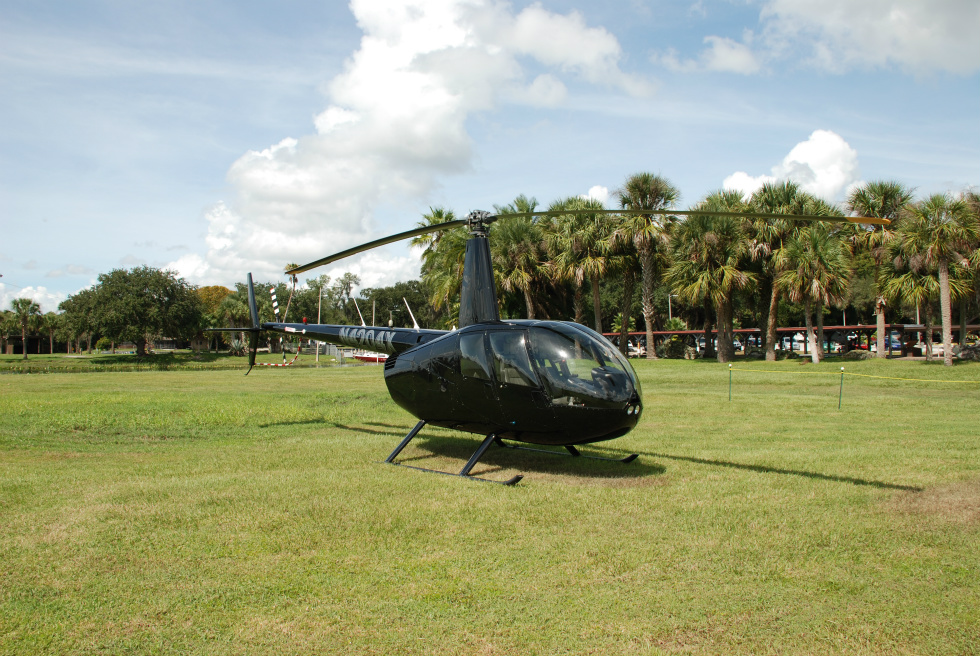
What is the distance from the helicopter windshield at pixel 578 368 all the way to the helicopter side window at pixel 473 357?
746mm

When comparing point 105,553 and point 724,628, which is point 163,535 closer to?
point 105,553

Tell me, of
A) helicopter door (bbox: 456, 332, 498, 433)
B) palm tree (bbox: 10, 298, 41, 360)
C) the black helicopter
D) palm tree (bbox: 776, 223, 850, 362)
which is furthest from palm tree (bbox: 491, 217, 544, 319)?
palm tree (bbox: 10, 298, 41, 360)

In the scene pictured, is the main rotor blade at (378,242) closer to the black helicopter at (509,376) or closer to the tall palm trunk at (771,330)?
the black helicopter at (509,376)

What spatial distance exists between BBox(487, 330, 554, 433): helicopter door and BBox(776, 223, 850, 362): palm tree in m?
27.9

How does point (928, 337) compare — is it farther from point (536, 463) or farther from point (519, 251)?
point (536, 463)

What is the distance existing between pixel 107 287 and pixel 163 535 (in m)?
55.4

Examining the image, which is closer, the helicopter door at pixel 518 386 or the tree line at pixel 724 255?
the helicopter door at pixel 518 386

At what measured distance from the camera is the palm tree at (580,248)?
3466cm

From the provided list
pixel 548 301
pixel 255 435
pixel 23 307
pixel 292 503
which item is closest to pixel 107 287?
pixel 548 301

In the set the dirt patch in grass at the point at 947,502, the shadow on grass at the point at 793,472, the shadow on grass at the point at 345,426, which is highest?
the shadow on grass at the point at 345,426

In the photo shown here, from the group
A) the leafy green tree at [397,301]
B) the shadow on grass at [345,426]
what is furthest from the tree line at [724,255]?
the leafy green tree at [397,301]

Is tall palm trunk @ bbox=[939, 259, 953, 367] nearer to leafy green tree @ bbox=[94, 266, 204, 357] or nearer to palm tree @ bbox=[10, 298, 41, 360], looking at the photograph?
leafy green tree @ bbox=[94, 266, 204, 357]

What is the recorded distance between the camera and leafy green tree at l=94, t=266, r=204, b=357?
51562 mm

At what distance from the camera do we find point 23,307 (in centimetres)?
8406
